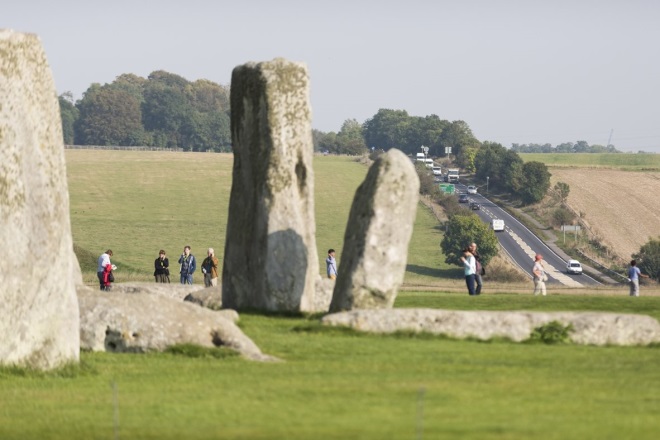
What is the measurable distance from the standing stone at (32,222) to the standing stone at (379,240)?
829 centimetres

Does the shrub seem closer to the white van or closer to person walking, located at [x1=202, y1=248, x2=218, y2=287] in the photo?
the white van

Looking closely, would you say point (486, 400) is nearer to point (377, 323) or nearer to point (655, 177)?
point (377, 323)

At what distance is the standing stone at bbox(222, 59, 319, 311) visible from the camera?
30.8 m

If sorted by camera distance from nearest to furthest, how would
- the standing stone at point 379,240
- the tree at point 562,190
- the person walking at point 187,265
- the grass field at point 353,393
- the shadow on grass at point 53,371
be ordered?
1. the grass field at point 353,393
2. the shadow on grass at point 53,371
3. the standing stone at point 379,240
4. the person walking at point 187,265
5. the tree at point 562,190

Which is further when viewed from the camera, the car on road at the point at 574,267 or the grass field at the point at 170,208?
the car on road at the point at 574,267

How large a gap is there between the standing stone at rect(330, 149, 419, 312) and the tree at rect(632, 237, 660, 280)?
8126 centimetres

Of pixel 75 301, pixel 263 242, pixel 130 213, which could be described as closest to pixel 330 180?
pixel 130 213

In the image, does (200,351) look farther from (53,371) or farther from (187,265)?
(187,265)

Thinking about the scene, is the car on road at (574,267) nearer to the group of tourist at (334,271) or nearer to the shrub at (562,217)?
the shrub at (562,217)

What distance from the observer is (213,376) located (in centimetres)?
1980

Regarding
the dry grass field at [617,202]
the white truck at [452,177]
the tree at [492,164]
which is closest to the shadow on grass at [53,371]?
the dry grass field at [617,202]

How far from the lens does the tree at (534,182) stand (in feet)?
489

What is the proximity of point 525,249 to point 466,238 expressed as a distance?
13.6 metres

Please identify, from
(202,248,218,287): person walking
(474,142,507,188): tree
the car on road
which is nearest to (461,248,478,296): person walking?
(202,248,218,287): person walking
